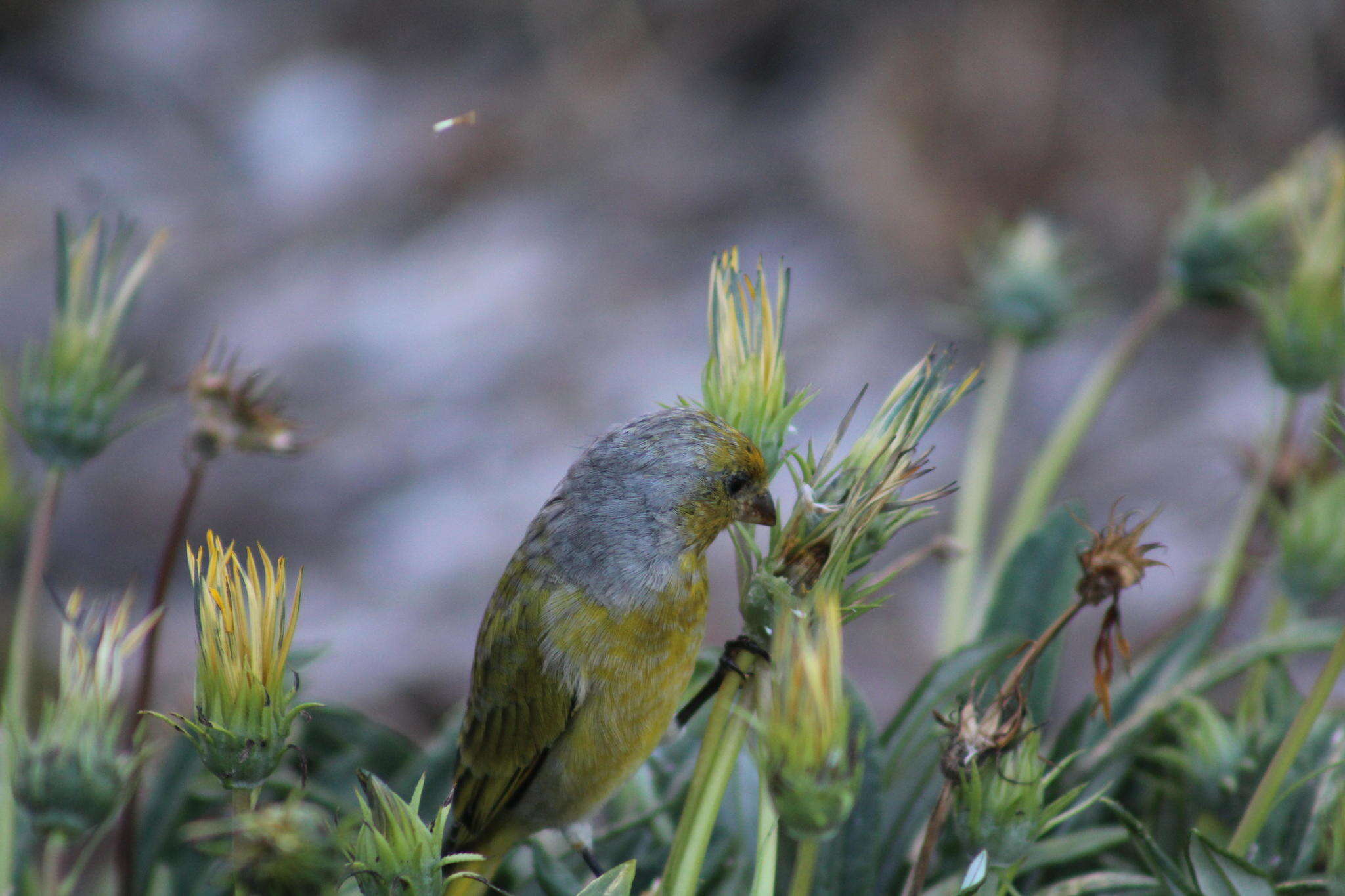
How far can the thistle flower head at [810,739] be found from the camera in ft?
2.09

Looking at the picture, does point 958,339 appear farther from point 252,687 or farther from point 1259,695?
point 252,687

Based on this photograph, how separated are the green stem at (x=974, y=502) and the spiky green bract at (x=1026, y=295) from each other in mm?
28

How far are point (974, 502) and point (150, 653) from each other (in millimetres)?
999

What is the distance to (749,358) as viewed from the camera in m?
0.87

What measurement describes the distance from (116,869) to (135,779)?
0.36m

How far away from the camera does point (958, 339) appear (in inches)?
143

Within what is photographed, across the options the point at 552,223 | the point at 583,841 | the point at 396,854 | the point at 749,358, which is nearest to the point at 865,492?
the point at 749,358

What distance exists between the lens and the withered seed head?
2.69ft

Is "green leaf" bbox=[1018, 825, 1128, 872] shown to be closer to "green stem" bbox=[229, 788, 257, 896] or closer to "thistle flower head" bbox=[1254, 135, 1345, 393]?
"thistle flower head" bbox=[1254, 135, 1345, 393]

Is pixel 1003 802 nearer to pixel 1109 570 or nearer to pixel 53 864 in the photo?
pixel 1109 570

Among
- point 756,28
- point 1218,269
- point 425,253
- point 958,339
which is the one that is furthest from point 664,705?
point 756,28

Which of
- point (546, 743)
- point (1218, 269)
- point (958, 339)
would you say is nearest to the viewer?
point (546, 743)

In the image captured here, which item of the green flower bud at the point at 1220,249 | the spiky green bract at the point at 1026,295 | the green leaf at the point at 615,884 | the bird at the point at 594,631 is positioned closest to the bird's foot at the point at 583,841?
the bird at the point at 594,631

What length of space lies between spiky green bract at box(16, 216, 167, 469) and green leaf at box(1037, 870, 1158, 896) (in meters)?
0.94
